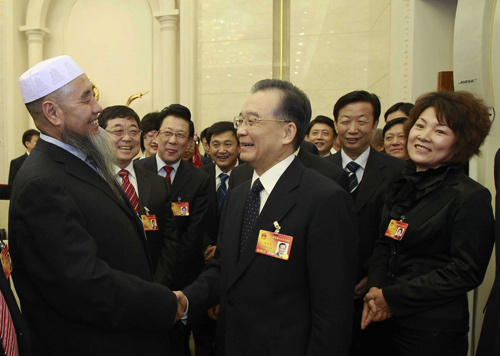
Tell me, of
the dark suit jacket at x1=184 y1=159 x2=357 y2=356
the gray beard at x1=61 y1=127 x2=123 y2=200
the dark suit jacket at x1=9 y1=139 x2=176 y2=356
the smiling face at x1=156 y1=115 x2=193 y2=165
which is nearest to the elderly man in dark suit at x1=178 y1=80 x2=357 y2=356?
the dark suit jacket at x1=184 y1=159 x2=357 y2=356

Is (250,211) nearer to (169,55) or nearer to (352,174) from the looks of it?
(352,174)

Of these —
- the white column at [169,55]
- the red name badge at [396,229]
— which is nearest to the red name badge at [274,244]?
the red name badge at [396,229]

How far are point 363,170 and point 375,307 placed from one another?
3.55 feet

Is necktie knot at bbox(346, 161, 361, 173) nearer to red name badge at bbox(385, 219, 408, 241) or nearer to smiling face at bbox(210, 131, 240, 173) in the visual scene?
red name badge at bbox(385, 219, 408, 241)

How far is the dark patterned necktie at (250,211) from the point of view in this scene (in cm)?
181

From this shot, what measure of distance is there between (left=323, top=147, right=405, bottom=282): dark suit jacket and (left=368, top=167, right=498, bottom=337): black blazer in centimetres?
52

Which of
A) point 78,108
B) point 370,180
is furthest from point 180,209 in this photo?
point 78,108

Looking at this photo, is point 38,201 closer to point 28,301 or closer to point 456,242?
point 28,301

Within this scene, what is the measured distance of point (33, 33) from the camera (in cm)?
812

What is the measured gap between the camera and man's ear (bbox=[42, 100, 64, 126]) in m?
1.75

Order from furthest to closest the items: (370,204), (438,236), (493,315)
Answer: (370,204) → (438,236) → (493,315)

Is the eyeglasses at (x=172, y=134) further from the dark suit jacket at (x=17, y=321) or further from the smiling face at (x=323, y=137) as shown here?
the dark suit jacket at (x=17, y=321)

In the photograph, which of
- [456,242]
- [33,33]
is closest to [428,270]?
[456,242]

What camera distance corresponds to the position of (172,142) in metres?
3.28
